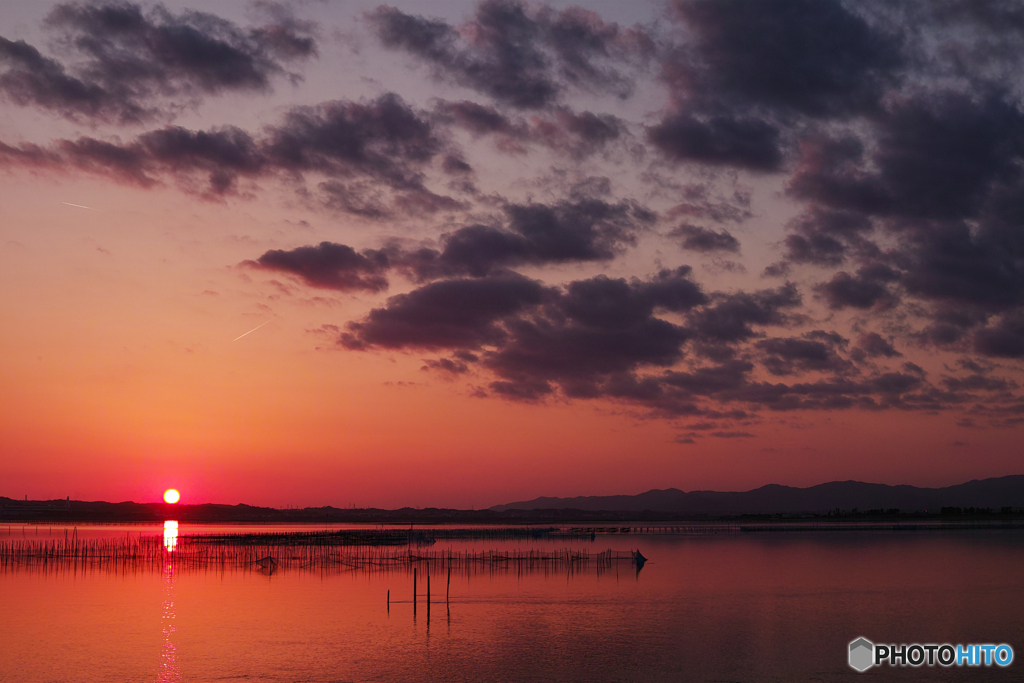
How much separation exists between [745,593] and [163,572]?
5524 cm

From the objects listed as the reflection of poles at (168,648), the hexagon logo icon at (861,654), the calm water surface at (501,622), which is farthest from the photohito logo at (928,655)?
the reflection of poles at (168,648)

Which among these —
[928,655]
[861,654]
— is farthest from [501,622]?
[928,655]

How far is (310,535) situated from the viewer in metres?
128

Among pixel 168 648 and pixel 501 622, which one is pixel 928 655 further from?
pixel 168 648

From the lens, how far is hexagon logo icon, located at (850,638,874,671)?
37.8m

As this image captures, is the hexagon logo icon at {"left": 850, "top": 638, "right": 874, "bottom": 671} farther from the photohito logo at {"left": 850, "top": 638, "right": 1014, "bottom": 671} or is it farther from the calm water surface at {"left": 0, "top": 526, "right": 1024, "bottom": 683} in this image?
the calm water surface at {"left": 0, "top": 526, "right": 1024, "bottom": 683}

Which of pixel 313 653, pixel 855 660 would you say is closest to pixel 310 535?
pixel 313 653

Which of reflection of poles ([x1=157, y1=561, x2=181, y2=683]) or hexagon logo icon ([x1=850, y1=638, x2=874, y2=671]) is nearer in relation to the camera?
reflection of poles ([x1=157, y1=561, x2=181, y2=683])

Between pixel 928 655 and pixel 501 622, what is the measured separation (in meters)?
22.8

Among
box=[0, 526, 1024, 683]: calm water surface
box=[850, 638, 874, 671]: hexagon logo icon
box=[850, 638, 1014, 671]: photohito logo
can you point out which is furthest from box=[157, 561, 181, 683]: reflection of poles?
box=[850, 638, 1014, 671]: photohito logo

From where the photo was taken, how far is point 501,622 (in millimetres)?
49969

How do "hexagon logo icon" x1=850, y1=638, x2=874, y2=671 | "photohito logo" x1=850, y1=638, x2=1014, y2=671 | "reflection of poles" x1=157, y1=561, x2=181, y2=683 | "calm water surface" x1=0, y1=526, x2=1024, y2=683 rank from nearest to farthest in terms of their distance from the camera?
"reflection of poles" x1=157, y1=561, x2=181, y2=683, "calm water surface" x1=0, y1=526, x2=1024, y2=683, "hexagon logo icon" x1=850, y1=638, x2=874, y2=671, "photohito logo" x1=850, y1=638, x2=1014, y2=671

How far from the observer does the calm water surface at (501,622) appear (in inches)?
1471

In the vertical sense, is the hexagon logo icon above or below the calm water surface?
above
